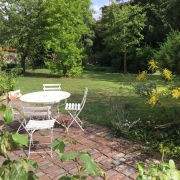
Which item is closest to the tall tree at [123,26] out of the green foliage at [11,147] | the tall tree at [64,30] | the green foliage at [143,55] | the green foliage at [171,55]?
the green foliage at [143,55]

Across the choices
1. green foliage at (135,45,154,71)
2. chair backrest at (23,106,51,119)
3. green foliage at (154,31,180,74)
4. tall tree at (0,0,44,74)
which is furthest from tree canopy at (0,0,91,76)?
chair backrest at (23,106,51,119)

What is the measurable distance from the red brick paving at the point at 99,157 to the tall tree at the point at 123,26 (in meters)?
15.6

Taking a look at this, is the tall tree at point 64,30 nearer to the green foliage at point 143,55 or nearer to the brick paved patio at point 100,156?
the green foliage at point 143,55

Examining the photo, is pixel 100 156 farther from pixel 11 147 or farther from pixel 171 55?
pixel 171 55

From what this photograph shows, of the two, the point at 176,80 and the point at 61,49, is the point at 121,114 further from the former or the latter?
the point at 61,49

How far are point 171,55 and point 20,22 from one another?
1480 cm

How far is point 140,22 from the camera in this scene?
1888cm

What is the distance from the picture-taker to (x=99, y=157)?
3.28 m

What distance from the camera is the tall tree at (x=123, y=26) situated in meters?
18.5

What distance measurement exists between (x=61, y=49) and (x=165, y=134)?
39.1 feet

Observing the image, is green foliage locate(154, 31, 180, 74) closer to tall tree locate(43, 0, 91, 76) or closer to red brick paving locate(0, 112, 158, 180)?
red brick paving locate(0, 112, 158, 180)

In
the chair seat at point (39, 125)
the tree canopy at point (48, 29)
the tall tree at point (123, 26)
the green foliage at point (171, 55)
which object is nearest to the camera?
the chair seat at point (39, 125)

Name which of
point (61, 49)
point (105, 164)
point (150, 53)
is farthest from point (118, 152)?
point (150, 53)

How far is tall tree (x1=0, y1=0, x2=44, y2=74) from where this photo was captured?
15.9m
